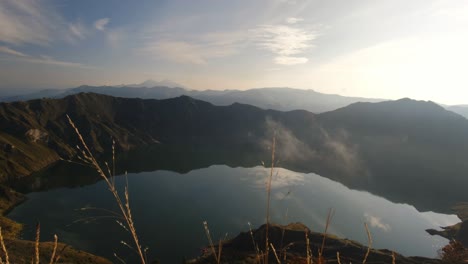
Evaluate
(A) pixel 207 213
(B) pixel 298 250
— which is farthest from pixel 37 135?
(B) pixel 298 250

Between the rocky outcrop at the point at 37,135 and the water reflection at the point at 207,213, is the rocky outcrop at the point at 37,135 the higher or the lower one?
the higher one

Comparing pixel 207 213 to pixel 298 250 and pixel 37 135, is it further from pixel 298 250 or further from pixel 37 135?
pixel 37 135

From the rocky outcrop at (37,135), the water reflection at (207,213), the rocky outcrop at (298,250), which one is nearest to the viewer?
the rocky outcrop at (298,250)

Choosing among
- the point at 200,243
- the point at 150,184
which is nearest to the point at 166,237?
the point at 200,243

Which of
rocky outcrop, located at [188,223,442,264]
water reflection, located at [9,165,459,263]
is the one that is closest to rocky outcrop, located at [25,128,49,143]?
water reflection, located at [9,165,459,263]

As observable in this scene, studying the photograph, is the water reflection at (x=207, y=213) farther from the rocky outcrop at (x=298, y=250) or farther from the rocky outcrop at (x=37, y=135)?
the rocky outcrop at (x=37, y=135)

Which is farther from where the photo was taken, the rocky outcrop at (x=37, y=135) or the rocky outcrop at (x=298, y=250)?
the rocky outcrop at (x=37, y=135)

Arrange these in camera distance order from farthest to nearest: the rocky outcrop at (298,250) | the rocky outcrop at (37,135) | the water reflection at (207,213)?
the rocky outcrop at (37,135)
the water reflection at (207,213)
the rocky outcrop at (298,250)

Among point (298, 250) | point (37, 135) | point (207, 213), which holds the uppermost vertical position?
point (37, 135)

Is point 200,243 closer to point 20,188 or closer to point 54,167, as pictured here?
point 20,188

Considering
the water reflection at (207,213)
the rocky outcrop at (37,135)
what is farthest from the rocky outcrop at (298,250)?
the rocky outcrop at (37,135)

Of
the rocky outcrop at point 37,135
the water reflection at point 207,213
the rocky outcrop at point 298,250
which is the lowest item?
the water reflection at point 207,213

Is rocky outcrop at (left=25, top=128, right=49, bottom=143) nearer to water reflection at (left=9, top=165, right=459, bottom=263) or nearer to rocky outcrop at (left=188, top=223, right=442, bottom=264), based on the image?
water reflection at (left=9, top=165, right=459, bottom=263)
